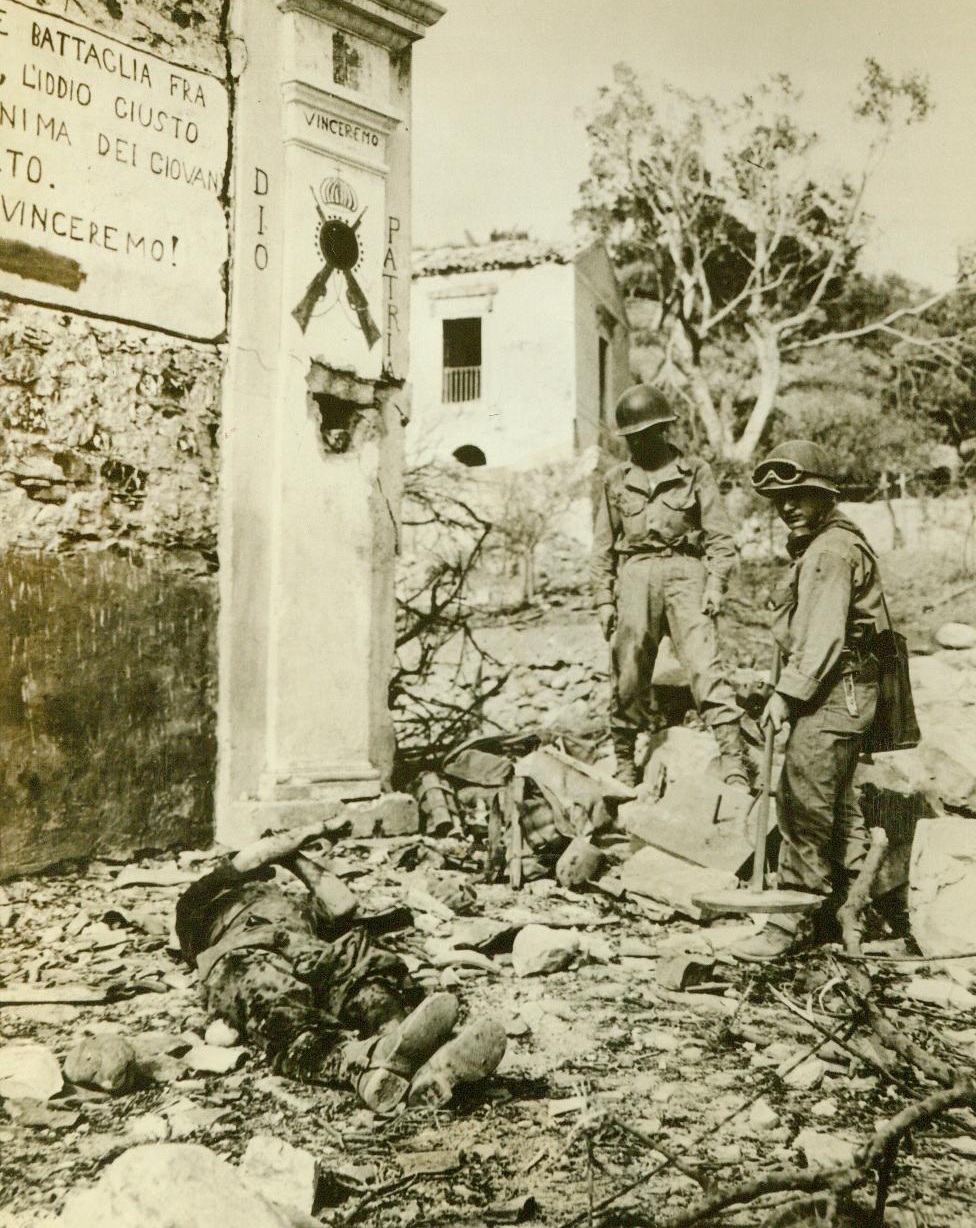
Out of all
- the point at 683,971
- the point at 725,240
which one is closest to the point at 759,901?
the point at 683,971

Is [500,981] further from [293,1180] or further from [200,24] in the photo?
[200,24]

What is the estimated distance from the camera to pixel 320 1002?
3.07 m

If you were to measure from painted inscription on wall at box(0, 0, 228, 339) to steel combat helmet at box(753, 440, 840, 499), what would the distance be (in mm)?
2567

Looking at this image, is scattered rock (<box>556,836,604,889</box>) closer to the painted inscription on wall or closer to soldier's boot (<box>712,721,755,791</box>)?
soldier's boot (<box>712,721,755,791</box>)

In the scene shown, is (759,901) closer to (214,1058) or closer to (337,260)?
(214,1058)

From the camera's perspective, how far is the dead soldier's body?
2.78 metres

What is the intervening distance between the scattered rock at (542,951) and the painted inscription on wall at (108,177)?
3.00m

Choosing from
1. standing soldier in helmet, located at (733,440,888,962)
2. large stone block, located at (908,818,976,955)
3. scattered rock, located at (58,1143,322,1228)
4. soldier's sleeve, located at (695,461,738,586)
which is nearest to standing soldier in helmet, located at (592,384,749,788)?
soldier's sleeve, located at (695,461,738,586)

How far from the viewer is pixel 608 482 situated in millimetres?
6586

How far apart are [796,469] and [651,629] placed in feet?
6.91

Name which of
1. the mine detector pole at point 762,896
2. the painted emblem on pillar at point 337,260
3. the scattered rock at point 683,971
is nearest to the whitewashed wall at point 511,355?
the painted emblem on pillar at point 337,260

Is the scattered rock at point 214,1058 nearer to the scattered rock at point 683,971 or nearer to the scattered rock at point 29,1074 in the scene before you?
the scattered rock at point 29,1074

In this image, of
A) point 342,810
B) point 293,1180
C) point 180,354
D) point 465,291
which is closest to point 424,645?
point 342,810

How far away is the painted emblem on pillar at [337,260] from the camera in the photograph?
5.30m
